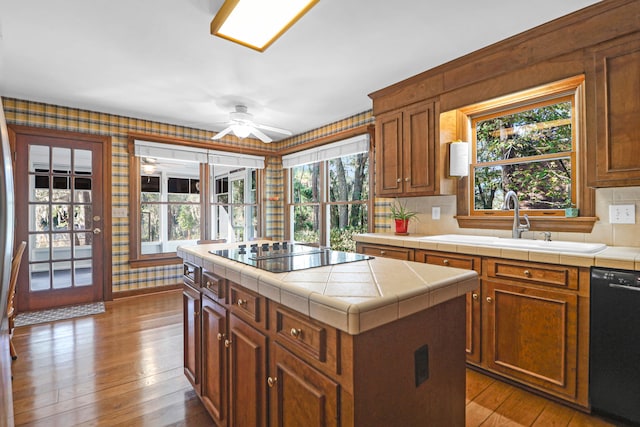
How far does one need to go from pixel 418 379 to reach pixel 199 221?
173 inches

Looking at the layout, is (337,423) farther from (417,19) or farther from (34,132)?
(34,132)

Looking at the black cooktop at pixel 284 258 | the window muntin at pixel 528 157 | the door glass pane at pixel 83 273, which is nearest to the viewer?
the black cooktop at pixel 284 258

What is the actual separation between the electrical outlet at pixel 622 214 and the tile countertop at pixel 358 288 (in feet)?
5.46

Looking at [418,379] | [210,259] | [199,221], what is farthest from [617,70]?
[199,221]

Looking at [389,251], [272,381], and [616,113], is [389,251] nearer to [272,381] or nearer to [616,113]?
[616,113]

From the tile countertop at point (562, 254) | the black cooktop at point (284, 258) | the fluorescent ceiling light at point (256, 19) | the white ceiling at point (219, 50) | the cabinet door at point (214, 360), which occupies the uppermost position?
the white ceiling at point (219, 50)

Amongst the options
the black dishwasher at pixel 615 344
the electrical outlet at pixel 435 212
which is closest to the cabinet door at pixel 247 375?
the black dishwasher at pixel 615 344

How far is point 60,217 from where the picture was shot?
12.5ft

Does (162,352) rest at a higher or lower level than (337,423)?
lower

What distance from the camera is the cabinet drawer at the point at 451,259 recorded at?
7.16 ft

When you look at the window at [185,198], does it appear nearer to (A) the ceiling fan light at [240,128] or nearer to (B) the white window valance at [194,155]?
(B) the white window valance at [194,155]

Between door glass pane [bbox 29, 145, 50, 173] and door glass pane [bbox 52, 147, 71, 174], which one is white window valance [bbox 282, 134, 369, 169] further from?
door glass pane [bbox 29, 145, 50, 173]

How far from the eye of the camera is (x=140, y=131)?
14.1 feet

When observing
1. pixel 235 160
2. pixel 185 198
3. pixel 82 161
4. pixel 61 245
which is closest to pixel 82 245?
pixel 61 245
